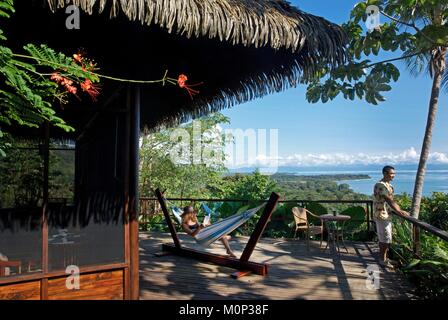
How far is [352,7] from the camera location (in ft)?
12.8

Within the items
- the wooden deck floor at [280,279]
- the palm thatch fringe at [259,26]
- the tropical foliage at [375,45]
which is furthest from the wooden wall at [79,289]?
the tropical foliage at [375,45]

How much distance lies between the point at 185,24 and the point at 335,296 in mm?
2377

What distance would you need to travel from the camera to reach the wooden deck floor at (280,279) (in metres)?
2.80

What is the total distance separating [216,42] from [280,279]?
226 cm

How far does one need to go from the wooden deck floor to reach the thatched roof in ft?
6.28

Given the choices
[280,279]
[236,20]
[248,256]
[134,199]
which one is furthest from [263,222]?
[236,20]

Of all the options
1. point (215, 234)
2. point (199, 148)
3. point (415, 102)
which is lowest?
point (215, 234)

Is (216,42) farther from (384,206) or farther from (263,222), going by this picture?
(384,206)

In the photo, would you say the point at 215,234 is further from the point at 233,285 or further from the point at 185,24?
the point at 185,24

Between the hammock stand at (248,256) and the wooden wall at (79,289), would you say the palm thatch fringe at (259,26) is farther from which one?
the wooden wall at (79,289)

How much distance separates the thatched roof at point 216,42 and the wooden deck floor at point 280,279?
1.91m

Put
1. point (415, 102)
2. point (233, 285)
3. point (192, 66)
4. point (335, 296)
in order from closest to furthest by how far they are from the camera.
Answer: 1. point (335, 296)
2. point (233, 285)
3. point (192, 66)
4. point (415, 102)

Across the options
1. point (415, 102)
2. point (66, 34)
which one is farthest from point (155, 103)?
point (415, 102)

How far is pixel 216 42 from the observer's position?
8.84 feet
